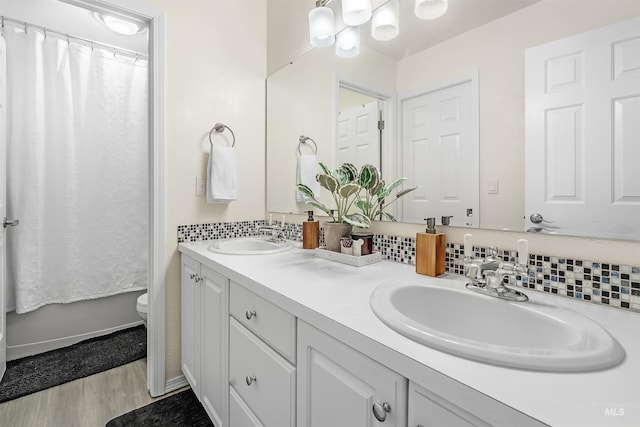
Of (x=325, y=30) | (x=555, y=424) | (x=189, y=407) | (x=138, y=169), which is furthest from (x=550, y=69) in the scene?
(x=138, y=169)

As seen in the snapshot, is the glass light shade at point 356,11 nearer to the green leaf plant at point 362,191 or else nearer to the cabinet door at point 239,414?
the green leaf plant at point 362,191

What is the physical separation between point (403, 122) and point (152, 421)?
1738 millimetres

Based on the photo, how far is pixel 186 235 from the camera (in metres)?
1.69

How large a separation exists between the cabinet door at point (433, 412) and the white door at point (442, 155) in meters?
0.65

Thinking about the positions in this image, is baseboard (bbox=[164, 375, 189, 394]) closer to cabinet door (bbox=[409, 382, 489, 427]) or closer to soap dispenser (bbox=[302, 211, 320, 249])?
soap dispenser (bbox=[302, 211, 320, 249])

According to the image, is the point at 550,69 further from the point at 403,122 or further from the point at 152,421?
→ the point at 152,421

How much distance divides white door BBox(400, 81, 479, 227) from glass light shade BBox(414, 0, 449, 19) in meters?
0.29

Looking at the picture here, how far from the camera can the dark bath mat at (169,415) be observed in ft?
4.64

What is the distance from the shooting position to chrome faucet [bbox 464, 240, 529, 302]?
0.76m

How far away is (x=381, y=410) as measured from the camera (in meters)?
0.56

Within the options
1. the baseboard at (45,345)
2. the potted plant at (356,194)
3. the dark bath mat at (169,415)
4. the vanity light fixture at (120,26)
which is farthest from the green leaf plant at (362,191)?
the baseboard at (45,345)

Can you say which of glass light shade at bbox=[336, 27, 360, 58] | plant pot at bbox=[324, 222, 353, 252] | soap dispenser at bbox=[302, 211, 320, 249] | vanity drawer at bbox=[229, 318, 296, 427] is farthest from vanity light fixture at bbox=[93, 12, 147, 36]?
vanity drawer at bbox=[229, 318, 296, 427]

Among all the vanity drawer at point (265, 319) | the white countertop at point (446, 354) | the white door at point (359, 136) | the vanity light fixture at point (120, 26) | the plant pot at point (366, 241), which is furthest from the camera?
the vanity light fixture at point (120, 26)

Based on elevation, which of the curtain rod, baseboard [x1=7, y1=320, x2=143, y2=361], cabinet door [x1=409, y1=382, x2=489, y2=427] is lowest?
baseboard [x1=7, y1=320, x2=143, y2=361]
